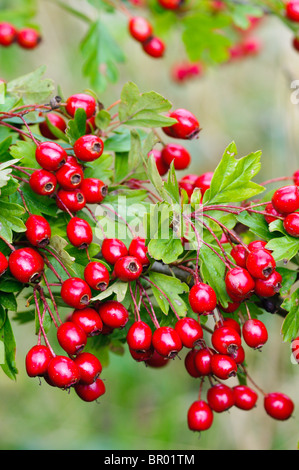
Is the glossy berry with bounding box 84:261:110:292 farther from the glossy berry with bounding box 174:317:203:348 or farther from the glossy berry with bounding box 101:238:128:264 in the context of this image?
the glossy berry with bounding box 174:317:203:348

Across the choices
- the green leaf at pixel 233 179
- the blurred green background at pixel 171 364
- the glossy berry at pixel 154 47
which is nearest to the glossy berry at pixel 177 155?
the green leaf at pixel 233 179

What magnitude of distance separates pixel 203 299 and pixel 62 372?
269 millimetres

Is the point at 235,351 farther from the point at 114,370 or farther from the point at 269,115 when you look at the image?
the point at 269,115

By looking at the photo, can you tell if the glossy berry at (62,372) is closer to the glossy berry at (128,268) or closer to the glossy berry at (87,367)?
the glossy berry at (87,367)

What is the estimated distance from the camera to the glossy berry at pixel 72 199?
3.08 ft

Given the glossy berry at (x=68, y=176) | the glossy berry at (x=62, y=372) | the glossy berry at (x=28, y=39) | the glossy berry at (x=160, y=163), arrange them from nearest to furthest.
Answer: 1. the glossy berry at (x=62, y=372)
2. the glossy berry at (x=68, y=176)
3. the glossy berry at (x=160, y=163)
4. the glossy berry at (x=28, y=39)

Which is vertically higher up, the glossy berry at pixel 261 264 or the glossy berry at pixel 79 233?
the glossy berry at pixel 261 264

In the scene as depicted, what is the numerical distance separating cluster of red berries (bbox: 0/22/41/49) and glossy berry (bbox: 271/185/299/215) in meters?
1.46

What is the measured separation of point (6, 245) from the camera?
92cm

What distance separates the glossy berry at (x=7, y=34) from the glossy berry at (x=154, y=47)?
555 millimetres

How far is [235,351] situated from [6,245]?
47cm

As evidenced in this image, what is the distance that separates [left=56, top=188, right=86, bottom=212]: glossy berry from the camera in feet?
3.08

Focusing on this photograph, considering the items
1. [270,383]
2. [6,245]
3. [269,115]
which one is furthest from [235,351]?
[269,115]

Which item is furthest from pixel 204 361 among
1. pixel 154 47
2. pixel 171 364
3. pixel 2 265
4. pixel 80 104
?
pixel 171 364
